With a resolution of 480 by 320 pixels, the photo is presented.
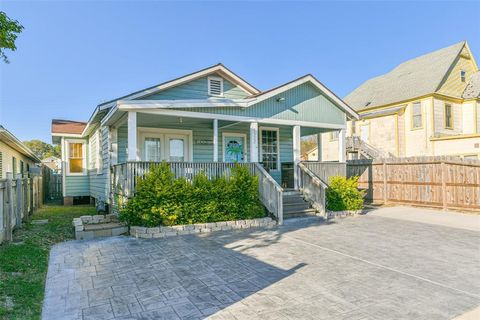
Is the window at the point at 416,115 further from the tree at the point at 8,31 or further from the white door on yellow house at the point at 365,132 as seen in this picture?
the tree at the point at 8,31

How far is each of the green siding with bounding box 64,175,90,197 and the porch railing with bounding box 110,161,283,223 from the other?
19.4ft

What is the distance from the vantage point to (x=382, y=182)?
44.1 ft

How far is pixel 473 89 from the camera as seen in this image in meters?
21.3

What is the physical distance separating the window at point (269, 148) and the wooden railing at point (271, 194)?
3.52 m

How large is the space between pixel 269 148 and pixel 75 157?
33.3 ft

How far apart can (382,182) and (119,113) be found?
11741 millimetres

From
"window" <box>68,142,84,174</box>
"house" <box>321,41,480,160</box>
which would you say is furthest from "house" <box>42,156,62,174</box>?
"house" <box>321,41,480,160</box>

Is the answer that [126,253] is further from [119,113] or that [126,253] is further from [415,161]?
[415,161]

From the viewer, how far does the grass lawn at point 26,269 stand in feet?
10.7

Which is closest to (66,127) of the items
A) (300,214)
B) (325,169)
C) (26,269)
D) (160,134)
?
→ (160,134)

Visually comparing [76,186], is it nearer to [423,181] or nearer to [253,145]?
[253,145]

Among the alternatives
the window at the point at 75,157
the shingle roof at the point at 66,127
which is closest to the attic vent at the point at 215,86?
the shingle roof at the point at 66,127

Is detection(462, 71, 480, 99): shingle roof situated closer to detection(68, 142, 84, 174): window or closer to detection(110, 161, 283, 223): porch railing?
detection(110, 161, 283, 223): porch railing

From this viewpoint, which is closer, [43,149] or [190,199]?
[190,199]
